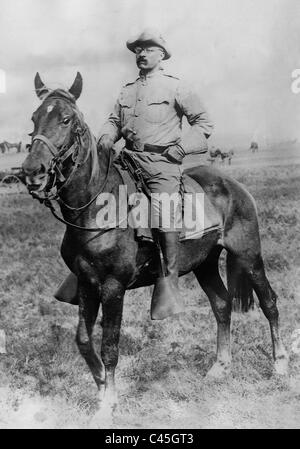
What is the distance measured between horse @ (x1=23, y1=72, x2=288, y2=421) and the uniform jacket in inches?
15.6

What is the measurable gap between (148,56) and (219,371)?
334cm

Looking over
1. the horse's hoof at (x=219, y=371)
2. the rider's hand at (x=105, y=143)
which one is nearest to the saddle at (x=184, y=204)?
the rider's hand at (x=105, y=143)

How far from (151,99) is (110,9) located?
1331mm

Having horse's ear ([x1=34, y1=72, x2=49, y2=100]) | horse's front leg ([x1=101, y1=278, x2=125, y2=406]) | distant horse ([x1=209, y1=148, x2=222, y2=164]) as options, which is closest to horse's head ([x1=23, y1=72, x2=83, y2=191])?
horse's ear ([x1=34, y1=72, x2=49, y2=100])

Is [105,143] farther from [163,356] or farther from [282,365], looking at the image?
[282,365]

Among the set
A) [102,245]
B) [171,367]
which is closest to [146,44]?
[102,245]

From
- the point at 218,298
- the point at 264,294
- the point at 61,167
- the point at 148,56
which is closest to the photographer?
the point at 61,167

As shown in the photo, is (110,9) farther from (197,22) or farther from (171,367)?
(171,367)

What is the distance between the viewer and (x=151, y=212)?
16.2ft

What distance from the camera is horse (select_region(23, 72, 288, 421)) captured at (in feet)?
14.2

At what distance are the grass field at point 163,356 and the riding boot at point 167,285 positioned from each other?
1.07 m

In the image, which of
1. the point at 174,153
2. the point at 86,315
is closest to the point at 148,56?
the point at 174,153

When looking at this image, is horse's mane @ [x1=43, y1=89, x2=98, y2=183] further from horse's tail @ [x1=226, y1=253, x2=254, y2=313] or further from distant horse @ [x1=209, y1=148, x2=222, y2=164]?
distant horse @ [x1=209, y1=148, x2=222, y2=164]

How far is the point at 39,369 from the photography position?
18.8ft
